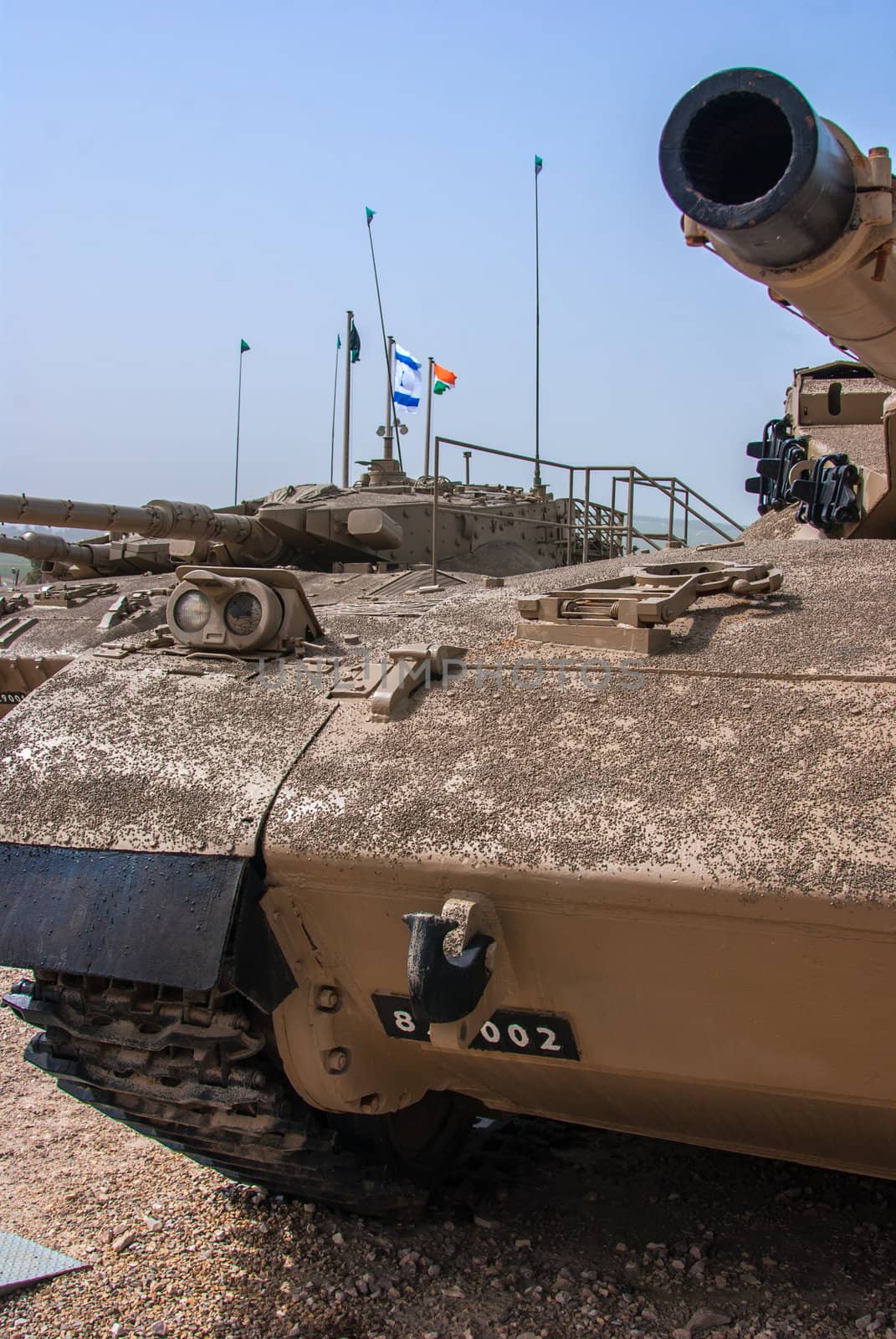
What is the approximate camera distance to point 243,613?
3.80 meters

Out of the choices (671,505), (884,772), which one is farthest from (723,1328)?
(671,505)

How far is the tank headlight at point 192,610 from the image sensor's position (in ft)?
12.6

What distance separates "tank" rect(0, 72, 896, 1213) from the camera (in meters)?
2.62

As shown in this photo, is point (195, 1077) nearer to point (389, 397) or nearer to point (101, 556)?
point (101, 556)

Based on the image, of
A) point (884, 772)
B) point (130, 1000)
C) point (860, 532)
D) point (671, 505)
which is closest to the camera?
point (884, 772)

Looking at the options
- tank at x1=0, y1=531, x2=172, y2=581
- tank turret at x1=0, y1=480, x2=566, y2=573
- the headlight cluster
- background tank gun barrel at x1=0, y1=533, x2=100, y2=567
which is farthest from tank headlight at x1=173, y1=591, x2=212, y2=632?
tank at x1=0, y1=531, x2=172, y2=581

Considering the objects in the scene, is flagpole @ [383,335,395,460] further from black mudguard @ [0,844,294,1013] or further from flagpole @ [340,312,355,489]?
black mudguard @ [0,844,294,1013]

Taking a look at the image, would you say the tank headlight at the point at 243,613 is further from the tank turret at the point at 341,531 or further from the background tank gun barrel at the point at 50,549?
the background tank gun barrel at the point at 50,549

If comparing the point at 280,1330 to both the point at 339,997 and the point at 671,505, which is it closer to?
the point at 339,997

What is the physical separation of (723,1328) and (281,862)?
1.70 m

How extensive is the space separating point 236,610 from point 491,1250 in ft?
6.69

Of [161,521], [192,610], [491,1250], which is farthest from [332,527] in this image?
[491,1250]

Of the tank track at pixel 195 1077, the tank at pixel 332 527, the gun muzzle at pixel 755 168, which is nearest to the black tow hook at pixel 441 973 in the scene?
the tank track at pixel 195 1077

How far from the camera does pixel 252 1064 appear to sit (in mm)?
3225
